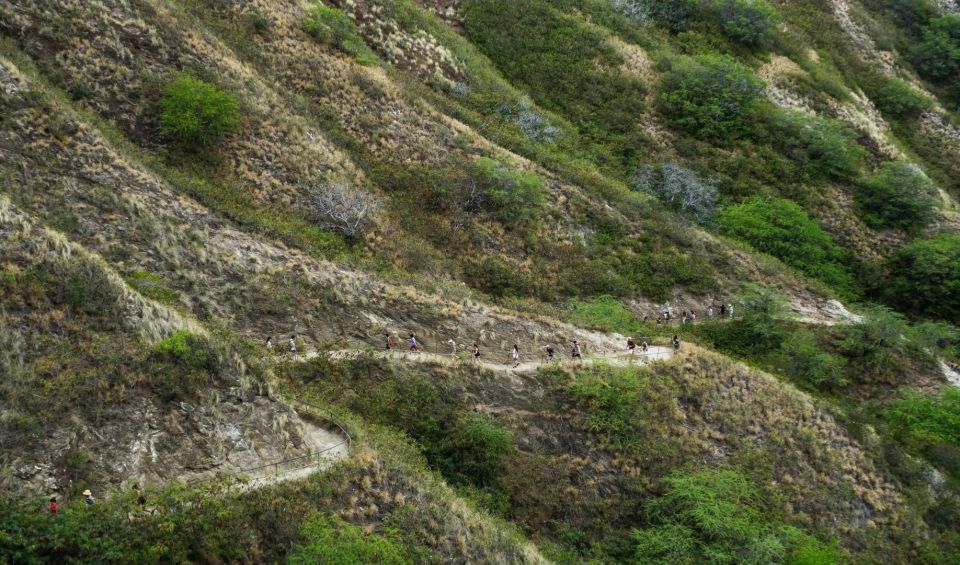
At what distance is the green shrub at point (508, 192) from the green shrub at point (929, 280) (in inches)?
993

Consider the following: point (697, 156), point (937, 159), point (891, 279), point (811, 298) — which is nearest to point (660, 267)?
point (811, 298)

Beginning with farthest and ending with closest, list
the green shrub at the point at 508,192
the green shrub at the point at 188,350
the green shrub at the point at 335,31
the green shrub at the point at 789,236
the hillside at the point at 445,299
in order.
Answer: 1. the green shrub at the point at 789,236
2. the green shrub at the point at 335,31
3. the green shrub at the point at 508,192
4. the green shrub at the point at 188,350
5. the hillside at the point at 445,299

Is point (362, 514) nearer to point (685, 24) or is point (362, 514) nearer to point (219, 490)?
point (219, 490)

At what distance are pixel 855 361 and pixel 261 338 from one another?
31.2 meters

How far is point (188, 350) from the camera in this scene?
2370 cm

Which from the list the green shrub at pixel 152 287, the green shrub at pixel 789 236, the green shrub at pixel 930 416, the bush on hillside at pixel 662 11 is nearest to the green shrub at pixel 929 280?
the green shrub at pixel 789 236

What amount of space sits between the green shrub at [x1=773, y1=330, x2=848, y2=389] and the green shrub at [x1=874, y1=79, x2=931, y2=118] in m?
37.7

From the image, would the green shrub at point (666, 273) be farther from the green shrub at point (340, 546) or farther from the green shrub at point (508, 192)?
the green shrub at point (340, 546)

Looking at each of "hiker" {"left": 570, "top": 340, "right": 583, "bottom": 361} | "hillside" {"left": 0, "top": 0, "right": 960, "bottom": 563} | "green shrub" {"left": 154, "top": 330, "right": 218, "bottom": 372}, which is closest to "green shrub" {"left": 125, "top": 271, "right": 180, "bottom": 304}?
"hillside" {"left": 0, "top": 0, "right": 960, "bottom": 563}

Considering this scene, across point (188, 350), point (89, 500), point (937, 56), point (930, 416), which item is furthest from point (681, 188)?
point (937, 56)

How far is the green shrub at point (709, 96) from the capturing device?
181ft

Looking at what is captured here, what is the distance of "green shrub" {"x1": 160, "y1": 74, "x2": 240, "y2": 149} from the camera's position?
35938mm

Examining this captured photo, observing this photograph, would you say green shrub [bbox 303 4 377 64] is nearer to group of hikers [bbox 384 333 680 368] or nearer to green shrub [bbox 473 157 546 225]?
green shrub [bbox 473 157 546 225]

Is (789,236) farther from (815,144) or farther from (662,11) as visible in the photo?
(662,11)
